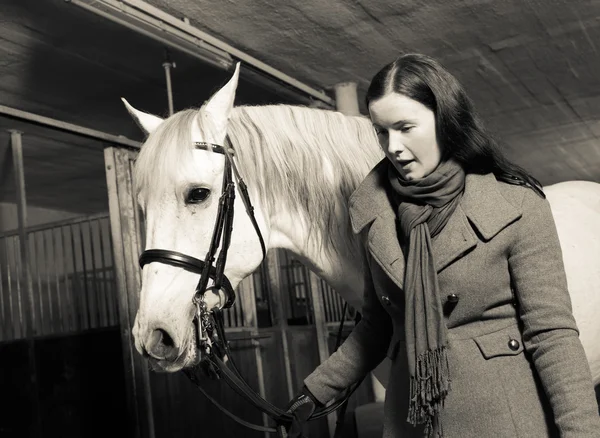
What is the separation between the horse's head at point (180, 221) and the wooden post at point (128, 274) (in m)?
1.30

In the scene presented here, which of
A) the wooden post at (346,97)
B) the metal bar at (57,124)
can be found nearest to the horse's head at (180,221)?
the metal bar at (57,124)

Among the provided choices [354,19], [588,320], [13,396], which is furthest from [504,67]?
[13,396]

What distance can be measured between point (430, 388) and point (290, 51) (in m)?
3.57

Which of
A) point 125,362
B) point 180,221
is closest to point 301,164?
point 180,221

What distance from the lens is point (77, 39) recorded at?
4016 millimetres

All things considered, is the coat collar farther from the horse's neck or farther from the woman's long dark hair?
the horse's neck

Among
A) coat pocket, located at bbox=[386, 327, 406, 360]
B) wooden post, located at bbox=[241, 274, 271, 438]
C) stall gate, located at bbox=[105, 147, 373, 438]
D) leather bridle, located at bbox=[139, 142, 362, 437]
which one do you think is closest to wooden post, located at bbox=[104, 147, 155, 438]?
stall gate, located at bbox=[105, 147, 373, 438]

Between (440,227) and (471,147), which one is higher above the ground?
(471,147)

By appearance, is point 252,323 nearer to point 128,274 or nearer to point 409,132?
point 128,274

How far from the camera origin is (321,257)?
6.07 feet

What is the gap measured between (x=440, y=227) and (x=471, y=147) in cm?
16

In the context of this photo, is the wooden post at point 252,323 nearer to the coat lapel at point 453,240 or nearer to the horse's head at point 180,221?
the horse's head at point 180,221

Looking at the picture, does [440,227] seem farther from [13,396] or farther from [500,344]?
[13,396]

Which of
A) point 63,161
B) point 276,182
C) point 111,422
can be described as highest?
point 63,161
